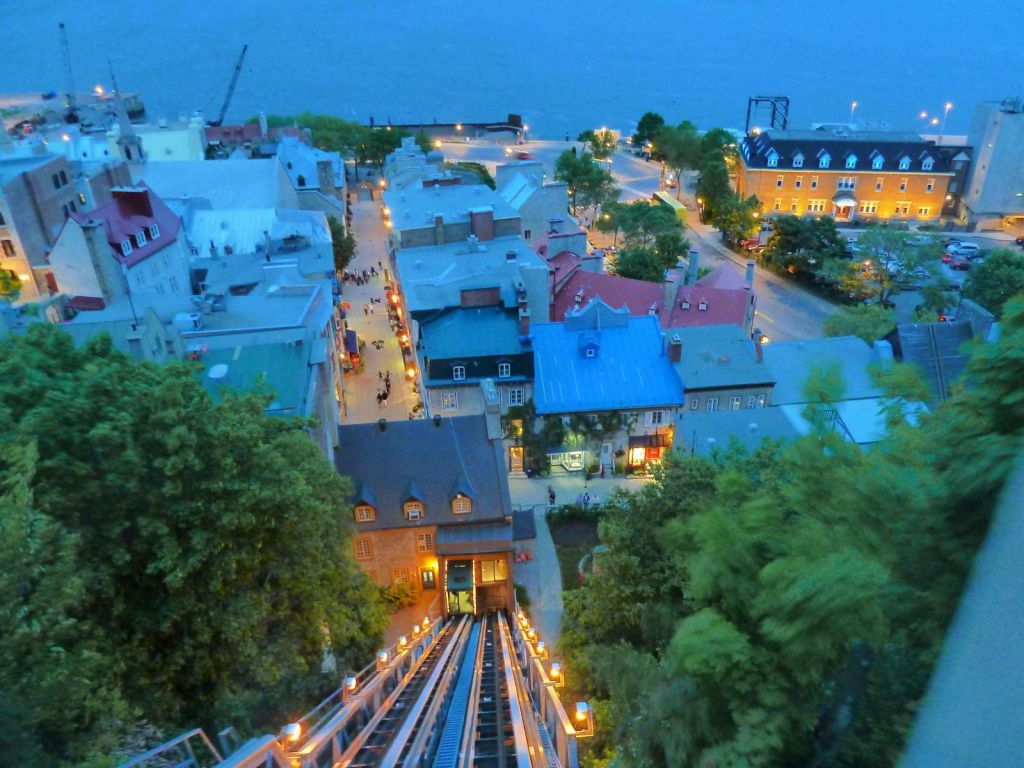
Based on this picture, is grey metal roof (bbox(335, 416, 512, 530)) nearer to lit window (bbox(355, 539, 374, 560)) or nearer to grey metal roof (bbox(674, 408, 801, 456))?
lit window (bbox(355, 539, 374, 560))

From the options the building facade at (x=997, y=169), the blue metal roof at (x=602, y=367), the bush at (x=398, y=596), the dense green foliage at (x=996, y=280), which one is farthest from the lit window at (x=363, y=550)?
the building facade at (x=997, y=169)

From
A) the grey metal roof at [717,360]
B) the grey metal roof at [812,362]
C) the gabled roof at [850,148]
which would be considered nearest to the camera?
the grey metal roof at [717,360]

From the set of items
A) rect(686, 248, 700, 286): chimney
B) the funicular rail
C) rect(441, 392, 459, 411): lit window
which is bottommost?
the funicular rail

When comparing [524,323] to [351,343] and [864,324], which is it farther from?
[864,324]

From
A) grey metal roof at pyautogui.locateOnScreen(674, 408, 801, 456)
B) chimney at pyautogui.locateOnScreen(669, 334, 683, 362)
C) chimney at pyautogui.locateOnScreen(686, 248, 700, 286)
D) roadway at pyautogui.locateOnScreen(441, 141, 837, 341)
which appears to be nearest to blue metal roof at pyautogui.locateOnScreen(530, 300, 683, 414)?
chimney at pyautogui.locateOnScreen(669, 334, 683, 362)

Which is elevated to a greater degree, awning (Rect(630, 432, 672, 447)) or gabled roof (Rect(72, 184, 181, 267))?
gabled roof (Rect(72, 184, 181, 267))

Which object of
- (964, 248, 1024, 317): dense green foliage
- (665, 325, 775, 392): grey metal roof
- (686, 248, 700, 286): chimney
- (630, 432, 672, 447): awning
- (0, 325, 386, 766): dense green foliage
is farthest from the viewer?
(686, 248, 700, 286): chimney

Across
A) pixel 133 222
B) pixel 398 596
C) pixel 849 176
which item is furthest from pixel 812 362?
pixel 849 176

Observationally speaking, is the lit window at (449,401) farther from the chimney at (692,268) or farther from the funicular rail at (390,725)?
the chimney at (692,268)
